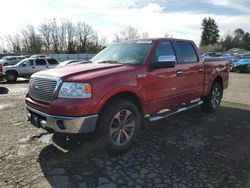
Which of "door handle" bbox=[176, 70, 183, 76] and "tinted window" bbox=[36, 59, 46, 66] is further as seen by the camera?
"tinted window" bbox=[36, 59, 46, 66]

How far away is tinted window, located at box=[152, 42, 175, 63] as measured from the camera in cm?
503

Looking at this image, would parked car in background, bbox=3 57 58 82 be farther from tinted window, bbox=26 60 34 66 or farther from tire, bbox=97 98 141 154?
tire, bbox=97 98 141 154

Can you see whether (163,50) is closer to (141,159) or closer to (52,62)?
(141,159)

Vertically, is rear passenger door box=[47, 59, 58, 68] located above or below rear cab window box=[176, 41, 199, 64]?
below

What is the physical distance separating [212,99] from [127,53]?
330cm

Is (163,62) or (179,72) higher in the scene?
(163,62)

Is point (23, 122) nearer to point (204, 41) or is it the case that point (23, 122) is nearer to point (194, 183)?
point (194, 183)

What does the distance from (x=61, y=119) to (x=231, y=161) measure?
2.71 metres

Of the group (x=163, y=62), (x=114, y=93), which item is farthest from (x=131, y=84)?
(x=163, y=62)

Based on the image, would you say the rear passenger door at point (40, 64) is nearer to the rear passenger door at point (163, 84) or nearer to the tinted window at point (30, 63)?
the tinted window at point (30, 63)

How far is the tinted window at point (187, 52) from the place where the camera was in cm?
592

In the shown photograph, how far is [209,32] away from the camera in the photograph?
308 ft

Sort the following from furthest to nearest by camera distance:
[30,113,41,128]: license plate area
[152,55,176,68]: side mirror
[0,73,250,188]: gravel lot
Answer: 1. [152,55,176,68]: side mirror
2. [30,113,41,128]: license plate area
3. [0,73,250,188]: gravel lot

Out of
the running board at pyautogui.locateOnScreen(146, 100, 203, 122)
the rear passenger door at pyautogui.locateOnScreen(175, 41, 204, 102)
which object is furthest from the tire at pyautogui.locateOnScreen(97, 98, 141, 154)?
the rear passenger door at pyautogui.locateOnScreen(175, 41, 204, 102)
